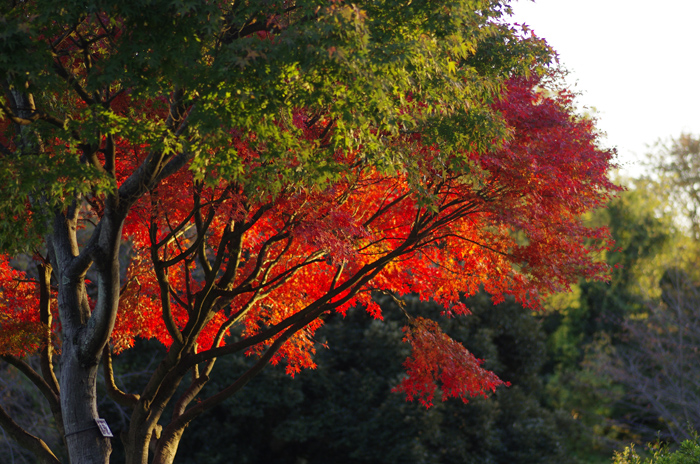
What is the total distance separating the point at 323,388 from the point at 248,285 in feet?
26.8

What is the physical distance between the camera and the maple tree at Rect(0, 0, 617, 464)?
4.74 meters

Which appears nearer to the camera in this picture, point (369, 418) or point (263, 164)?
point (263, 164)

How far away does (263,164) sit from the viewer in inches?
218

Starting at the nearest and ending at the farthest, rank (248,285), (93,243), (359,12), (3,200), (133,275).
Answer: (359,12) < (3,200) < (93,243) < (248,285) < (133,275)

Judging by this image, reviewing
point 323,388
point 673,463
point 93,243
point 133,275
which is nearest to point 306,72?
point 93,243

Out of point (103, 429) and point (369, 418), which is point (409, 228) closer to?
point (103, 429)

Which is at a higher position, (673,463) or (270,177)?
(270,177)

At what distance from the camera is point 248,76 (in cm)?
469

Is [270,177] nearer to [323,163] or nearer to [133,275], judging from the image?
[323,163]

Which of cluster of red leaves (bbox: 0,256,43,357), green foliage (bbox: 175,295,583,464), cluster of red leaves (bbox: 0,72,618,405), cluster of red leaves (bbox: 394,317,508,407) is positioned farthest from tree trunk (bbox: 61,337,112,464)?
green foliage (bbox: 175,295,583,464)

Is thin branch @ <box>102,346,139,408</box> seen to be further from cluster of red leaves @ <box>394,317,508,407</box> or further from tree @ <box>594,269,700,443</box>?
tree @ <box>594,269,700,443</box>

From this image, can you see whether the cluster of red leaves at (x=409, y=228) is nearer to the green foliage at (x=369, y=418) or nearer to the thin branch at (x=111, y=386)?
the thin branch at (x=111, y=386)

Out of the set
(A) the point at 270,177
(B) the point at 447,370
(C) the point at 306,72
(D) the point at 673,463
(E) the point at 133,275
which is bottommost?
(D) the point at 673,463

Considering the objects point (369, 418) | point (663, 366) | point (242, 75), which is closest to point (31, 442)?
point (242, 75)
